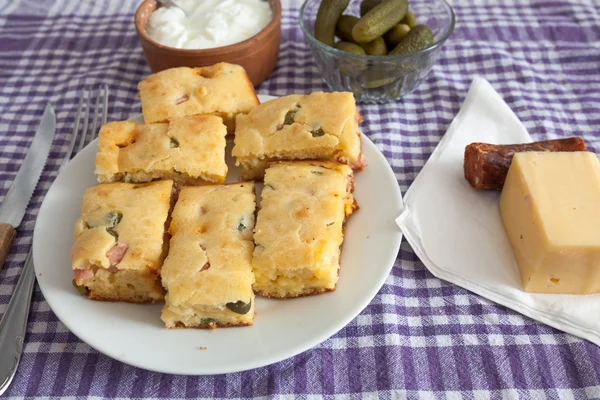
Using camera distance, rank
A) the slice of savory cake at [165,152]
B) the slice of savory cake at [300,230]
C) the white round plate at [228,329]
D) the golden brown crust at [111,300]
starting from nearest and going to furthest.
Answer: the white round plate at [228,329], the slice of savory cake at [300,230], the golden brown crust at [111,300], the slice of savory cake at [165,152]

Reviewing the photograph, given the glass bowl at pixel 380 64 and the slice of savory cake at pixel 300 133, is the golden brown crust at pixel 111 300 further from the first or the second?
the glass bowl at pixel 380 64

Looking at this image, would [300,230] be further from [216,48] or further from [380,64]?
[216,48]

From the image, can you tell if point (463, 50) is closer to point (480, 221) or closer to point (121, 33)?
point (480, 221)

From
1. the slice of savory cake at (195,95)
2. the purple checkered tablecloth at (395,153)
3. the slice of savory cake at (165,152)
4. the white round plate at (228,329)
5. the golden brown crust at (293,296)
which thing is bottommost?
the purple checkered tablecloth at (395,153)

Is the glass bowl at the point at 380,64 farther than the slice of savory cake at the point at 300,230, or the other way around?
the glass bowl at the point at 380,64

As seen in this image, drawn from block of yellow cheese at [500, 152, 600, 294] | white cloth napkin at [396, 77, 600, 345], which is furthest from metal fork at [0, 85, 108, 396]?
block of yellow cheese at [500, 152, 600, 294]

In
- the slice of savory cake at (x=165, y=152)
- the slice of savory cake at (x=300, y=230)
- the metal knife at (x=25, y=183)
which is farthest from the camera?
the metal knife at (x=25, y=183)

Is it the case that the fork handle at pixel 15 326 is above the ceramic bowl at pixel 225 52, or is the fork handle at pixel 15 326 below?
below

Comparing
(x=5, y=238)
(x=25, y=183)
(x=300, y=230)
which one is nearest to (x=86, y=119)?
(x=25, y=183)

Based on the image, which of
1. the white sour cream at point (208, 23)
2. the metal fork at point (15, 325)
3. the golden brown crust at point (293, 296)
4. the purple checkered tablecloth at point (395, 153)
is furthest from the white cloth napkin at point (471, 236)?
the metal fork at point (15, 325)
